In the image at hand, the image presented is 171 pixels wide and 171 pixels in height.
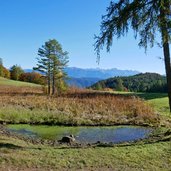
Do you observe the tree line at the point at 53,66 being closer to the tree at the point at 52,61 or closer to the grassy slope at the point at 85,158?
the tree at the point at 52,61

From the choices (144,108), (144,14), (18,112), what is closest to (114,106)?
(144,108)

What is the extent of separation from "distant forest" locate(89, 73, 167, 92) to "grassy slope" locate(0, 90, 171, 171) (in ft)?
220

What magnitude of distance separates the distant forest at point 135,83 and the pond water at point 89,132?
2379 inches

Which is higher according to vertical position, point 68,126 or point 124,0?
point 124,0

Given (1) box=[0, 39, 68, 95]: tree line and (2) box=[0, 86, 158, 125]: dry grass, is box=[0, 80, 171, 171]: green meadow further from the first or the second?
(1) box=[0, 39, 68, 95]: tree line

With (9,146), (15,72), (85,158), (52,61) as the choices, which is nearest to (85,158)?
(85,158)

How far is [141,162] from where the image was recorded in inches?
376

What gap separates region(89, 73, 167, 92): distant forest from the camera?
274 ft

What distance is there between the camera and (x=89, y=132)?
53.8 ft

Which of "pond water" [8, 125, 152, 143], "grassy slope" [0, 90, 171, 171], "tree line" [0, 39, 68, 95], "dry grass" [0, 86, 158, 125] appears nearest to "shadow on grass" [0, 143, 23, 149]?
"grassy slope" [0, 90, 171, 171]

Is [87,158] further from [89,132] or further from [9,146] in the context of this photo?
[89,132]

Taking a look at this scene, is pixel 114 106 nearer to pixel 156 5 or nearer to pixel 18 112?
pixel 18 112

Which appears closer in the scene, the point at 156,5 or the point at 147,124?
the point at 156,5

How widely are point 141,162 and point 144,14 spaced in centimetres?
510
